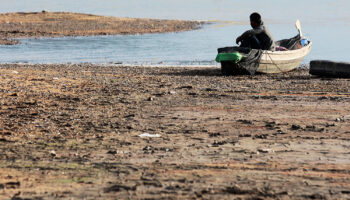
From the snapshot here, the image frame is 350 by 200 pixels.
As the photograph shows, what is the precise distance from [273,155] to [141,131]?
2663 mm

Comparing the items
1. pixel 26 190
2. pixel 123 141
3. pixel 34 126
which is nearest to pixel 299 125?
pixel 123 141

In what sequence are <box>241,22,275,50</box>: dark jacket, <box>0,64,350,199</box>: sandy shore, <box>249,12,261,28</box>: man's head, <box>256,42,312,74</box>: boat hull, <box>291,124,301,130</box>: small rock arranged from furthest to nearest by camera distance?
<box>256,42,312,74</box>: boat hull, <box>241,22,275,50</box>: dark jacket, <box>249,12,261,28</box>: man's head, <box>291,124,301,130</box>: small rock, <box>0,64,350,199</box>: sandy shore

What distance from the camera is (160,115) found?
1105cm

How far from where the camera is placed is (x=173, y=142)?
853cm

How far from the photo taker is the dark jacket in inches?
822

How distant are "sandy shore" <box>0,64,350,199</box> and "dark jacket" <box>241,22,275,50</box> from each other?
19.5ft

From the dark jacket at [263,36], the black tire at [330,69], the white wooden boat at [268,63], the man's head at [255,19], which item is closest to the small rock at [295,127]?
the black tire at [330,69]

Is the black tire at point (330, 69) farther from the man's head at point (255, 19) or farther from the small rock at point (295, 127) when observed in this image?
the small rock at point (295, 127)

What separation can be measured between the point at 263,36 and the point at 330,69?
3236mm

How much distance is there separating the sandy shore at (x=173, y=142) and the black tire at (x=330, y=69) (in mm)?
3900

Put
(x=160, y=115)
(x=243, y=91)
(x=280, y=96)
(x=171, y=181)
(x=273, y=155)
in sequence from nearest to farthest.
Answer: (x=171, y=181), (x=273, y=155), (x=160, y=115), (x=280, y=96), (x=243, y=91)

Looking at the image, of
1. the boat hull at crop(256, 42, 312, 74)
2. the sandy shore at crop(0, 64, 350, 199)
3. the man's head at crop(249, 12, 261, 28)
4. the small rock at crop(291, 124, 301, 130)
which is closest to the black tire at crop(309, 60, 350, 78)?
the boat hull at crop(256, 42, 312, 74)

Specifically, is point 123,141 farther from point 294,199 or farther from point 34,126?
point 294,199

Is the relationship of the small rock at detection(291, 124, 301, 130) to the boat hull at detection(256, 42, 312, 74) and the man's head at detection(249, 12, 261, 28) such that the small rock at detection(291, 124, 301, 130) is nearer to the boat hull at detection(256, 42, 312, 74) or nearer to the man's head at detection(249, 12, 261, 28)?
the man's head at detection(249, 12, 261, 28)
